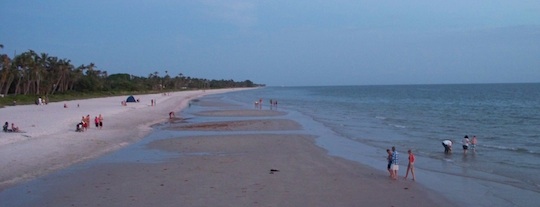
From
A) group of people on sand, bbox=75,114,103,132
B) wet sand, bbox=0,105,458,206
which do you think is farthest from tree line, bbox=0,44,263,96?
wet sand, bbox=0,105,458,206

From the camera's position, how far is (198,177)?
1443 cm

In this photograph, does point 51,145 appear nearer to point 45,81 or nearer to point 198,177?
point 198,177

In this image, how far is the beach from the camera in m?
11.8

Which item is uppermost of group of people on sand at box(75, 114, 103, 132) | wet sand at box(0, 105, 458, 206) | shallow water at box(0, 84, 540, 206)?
group of people on sand at box(75, 114, 103, 132)

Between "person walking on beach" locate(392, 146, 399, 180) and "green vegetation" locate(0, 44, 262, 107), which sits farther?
"green vegetation" locate(0, 44, 262, 107)

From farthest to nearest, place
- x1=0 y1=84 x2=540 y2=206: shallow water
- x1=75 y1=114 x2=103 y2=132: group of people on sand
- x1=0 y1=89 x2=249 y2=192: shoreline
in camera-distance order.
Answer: x1=75 y1=114 x2=103 y2=132: group of people on sand, x1=0 y1=89 x2=249 y2=192: shoreline, x1=0 y1=84 x2=540 y2=206: shallow water

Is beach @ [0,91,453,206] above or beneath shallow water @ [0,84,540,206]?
above

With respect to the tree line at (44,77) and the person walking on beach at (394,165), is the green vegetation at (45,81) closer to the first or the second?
the tree line at (44,77)

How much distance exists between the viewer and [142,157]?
18.8 metres

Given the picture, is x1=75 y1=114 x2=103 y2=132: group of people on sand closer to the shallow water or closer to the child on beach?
the shallow water

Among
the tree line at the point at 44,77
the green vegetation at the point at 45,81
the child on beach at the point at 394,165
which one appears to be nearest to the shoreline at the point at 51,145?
the child on beach at the point at 394,165

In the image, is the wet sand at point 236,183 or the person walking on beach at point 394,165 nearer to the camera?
the wet sand at point 236,183

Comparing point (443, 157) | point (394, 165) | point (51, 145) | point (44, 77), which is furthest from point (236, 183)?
point (44, 77)

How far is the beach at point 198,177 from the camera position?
38.5ft
